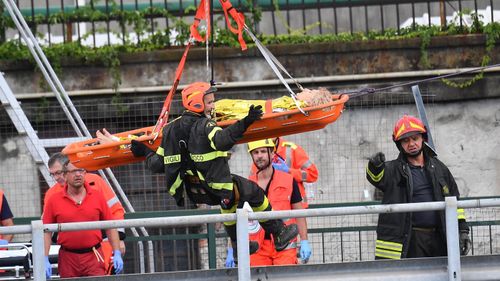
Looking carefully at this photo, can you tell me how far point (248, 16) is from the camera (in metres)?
16.7

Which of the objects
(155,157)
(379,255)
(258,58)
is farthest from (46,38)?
(379,255)

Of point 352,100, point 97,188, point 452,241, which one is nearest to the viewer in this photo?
point 452,241

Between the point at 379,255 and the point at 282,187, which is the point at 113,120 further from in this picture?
the point at 379,255

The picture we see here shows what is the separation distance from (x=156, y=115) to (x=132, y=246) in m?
2.10

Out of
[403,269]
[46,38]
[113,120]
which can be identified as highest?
[46,38]

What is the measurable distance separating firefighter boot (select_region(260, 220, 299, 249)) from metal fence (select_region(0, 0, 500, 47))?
216 inches

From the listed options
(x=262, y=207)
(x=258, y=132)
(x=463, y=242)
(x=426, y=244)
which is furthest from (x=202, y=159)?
(x=463, y=242)

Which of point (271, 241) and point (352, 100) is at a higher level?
point (352, 100)

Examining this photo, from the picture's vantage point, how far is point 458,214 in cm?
1085

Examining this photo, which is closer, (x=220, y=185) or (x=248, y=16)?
(x=220, y=185)

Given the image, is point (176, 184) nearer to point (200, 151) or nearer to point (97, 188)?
point (200, 151)

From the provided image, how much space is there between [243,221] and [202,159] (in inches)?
43.5

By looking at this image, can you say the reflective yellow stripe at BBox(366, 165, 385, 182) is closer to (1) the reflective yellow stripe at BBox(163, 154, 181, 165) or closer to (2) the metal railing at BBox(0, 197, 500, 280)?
(2) the metal railing at BBox(0, 197, 500, 280)

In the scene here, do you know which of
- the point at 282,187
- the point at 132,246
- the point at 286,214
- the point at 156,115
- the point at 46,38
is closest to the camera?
the point at 286,214
